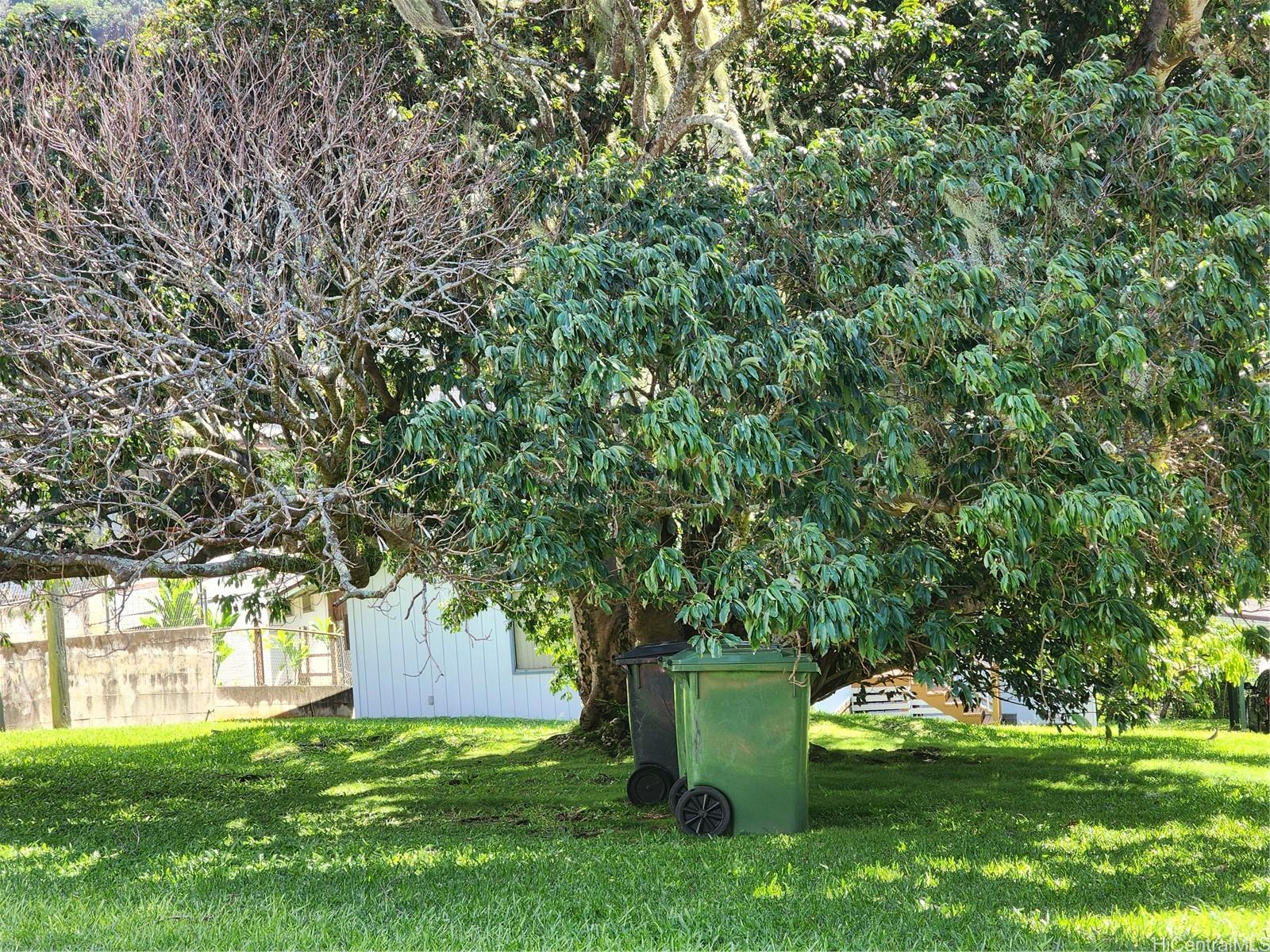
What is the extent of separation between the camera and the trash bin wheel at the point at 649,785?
8938mm

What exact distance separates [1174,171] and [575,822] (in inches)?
231

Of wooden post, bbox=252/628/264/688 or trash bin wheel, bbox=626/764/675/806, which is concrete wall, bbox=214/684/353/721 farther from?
trash bin wheel, bbox=626/764/675/806

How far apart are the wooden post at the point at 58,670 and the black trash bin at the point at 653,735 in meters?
10.6

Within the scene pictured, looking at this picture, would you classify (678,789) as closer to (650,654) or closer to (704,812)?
(704,812)

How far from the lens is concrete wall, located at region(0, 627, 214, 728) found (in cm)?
1734

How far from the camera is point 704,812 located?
7.31 m

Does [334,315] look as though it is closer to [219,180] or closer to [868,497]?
[219,180]

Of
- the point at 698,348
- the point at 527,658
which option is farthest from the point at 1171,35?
the point at 527,658

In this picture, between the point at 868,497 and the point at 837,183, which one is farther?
the point at 837,183

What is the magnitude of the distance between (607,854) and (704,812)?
32.6 inches

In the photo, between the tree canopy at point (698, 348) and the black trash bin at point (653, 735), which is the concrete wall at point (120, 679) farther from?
the black trash bin at point (653, 735)

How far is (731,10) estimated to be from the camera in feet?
36.3

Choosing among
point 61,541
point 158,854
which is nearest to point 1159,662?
point 158,854

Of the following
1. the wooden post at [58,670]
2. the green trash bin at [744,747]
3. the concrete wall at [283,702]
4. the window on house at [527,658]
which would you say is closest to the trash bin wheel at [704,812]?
the green trash bin at [744,747]
